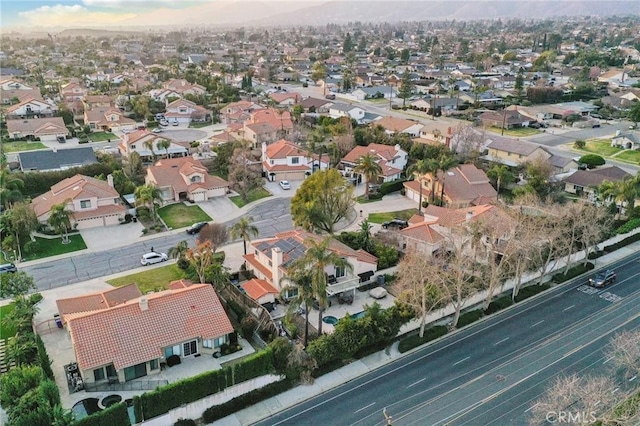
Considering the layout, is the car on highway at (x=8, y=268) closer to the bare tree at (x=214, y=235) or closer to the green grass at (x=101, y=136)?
the bare tree at (x=214, y=235)

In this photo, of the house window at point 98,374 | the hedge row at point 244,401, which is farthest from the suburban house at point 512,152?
the house window at point 98,374

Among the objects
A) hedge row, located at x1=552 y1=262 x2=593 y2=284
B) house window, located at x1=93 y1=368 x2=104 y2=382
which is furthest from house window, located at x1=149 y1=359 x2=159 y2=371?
hedge row, located at x1=552 y1=262 x2=593 y2=284

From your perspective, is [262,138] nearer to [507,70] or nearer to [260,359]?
[260,359]

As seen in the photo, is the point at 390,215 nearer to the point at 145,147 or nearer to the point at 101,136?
the point at 145,147

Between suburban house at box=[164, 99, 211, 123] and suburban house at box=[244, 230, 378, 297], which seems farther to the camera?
suburban house at box=[164, 99, 211, 123]

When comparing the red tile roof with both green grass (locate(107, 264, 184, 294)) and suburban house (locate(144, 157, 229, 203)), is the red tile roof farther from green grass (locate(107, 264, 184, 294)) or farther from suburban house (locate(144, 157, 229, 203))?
suburban house (locate(144, 157, 229, 203))

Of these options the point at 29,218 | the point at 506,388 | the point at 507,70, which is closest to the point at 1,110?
the point at 29,218
